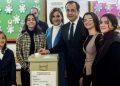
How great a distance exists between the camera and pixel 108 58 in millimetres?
2727

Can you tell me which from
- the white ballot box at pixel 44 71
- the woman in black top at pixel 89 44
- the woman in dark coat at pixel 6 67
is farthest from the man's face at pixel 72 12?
the woman in dark coat at pixel 6 67

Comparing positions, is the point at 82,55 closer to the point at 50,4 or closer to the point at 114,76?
the point at 114,76

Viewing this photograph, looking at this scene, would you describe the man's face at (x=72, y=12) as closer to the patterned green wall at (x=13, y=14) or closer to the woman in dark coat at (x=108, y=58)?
the woman in dark coat at (x=108, y=58)

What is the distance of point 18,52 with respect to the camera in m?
3.73

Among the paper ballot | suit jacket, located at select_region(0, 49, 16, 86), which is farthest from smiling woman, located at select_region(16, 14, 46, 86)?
the paper ballot

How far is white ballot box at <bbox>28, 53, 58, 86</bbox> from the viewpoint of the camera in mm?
2805

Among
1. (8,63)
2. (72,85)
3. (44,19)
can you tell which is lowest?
(72,85)

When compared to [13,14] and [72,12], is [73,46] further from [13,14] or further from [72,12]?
[13,14]

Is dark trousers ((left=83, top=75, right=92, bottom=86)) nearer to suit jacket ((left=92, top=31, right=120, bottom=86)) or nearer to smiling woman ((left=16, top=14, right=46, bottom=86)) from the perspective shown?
suit jacket ((left=92, top=31, right=120, bottom=86))

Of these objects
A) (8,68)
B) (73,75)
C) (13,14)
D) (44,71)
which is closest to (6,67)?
(8,68)

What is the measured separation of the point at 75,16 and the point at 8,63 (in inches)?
43.0

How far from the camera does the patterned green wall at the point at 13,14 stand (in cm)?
488

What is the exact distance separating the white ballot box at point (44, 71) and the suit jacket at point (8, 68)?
0.95 metres

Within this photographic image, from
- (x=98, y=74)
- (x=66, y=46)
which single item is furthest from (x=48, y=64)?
(x=66, y=46)
